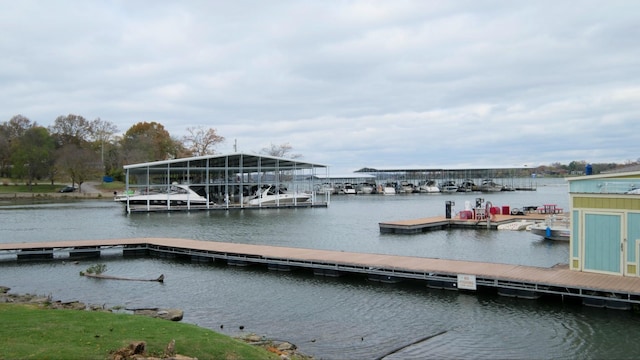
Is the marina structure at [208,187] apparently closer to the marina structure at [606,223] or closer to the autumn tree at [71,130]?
the autumn tree at [71,130]

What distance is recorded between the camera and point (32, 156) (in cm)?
8312

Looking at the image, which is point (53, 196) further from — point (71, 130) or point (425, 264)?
point (425, 264)

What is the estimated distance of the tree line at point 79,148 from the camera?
274 ft

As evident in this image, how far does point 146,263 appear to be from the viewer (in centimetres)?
2448

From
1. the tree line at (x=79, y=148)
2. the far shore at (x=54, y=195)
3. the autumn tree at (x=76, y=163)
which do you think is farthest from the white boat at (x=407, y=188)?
the autumn tree at (x=76, y=163)

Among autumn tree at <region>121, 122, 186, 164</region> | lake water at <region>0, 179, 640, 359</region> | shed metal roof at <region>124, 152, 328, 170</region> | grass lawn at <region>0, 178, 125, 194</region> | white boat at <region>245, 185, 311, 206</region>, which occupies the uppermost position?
autumn tree at <region>121, 122, 186, 164</region>

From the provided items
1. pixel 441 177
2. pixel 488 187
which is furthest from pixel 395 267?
pixel 441 177

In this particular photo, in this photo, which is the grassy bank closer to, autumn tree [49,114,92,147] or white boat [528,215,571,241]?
white boat [528,215,571,241]

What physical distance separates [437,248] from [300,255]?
870 cm

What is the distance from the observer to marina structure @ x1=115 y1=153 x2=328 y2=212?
5503 cm

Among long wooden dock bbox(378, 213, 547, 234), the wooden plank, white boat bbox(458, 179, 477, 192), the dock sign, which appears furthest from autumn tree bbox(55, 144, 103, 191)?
the dock sign

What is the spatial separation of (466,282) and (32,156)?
83.1 m

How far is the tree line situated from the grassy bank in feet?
250

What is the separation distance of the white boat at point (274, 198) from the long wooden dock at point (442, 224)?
25710mm
